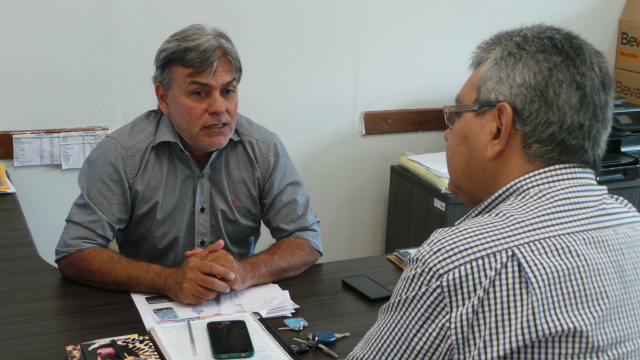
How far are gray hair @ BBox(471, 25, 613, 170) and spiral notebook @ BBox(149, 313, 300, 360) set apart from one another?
67cm

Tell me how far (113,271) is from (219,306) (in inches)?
11.7

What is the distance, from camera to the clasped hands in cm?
164

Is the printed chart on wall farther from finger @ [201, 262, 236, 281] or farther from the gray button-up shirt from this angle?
finger @ [201, 262, 236, 281]

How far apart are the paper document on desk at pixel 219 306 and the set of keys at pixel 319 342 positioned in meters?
0.14

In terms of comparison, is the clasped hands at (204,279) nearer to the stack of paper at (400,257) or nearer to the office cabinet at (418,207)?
the stack of paper at (400,257)

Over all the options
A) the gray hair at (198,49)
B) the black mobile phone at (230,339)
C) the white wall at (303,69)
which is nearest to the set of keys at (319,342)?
the black mobile phone at (230,339)

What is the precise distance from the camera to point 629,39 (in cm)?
350

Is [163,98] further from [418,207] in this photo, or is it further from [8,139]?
[418,207]

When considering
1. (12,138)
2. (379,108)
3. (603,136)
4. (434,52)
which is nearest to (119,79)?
(12,138)

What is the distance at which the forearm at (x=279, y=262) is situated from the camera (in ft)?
5.81

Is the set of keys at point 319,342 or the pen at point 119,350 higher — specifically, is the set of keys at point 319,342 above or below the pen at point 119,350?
below

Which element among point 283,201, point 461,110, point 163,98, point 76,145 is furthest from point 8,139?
point 461,110

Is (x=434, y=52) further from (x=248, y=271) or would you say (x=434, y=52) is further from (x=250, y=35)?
(x=248, y=271)

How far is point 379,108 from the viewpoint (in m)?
3.18
